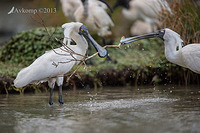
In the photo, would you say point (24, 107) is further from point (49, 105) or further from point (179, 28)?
point (179, 28)

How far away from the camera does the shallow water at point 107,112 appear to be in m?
4.72

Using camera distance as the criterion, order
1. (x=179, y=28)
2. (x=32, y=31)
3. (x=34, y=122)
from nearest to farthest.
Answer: (x=34, y=122) → (x=179, y=28) → (x=32, y=31)

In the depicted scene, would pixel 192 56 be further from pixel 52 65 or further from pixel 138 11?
pixel 138 11

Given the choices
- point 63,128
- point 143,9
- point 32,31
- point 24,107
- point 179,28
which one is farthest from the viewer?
point 143,9

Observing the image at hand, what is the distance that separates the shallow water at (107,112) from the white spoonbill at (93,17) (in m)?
3.47

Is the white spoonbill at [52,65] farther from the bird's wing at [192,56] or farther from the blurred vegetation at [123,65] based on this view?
the bird's wing at [192,56]

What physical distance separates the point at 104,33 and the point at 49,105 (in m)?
5.33

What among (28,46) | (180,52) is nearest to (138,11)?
(28,46)

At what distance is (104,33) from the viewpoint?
39.1 feet

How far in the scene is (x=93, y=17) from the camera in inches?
455

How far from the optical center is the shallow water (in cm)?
472

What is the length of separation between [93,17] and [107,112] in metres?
6.16

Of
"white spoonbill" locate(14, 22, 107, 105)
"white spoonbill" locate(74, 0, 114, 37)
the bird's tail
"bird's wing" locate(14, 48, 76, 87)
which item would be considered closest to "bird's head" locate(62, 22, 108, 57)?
"white spoonbill" locate(14, 22, 107, 105)

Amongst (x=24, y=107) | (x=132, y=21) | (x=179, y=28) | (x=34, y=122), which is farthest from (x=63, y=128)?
(x=132, y=21)
